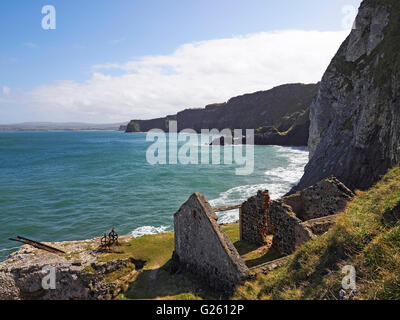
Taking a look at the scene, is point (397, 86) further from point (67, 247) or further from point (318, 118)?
point (67, 247)

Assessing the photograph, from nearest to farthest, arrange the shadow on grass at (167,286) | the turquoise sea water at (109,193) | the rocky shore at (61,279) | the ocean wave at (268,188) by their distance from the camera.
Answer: the shadow on grass at (167,286), the rocky shore at (61,279), the turquoise sea water at (109,193), the ocean wave at (268,188)

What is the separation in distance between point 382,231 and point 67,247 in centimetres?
1854

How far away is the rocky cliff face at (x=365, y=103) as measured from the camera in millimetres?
24141

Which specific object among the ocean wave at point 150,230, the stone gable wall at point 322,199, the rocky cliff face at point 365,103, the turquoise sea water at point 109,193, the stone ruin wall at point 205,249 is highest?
the rocky cliff face at point 365,103

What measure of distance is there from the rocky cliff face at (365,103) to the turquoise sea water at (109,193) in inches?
466

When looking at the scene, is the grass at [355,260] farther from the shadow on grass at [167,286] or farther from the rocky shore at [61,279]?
the rocky shore at [61,279]

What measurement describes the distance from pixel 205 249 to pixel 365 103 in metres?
25.8

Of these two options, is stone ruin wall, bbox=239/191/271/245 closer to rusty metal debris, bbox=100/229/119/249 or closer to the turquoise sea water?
rusty metal debris, bbox=100/229/119/249

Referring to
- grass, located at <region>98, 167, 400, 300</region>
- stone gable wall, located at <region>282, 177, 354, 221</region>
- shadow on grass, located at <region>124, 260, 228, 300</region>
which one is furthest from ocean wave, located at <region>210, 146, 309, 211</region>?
grass, located at <region>98, 167, 400, 300</region>

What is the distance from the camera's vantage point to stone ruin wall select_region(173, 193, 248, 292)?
458 inches

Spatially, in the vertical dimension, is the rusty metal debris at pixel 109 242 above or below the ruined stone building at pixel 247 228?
below

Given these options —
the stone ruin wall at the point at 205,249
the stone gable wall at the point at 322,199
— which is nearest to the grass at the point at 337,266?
the stone ruin wall at the point at 205,249

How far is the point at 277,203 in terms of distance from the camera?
47.2ft

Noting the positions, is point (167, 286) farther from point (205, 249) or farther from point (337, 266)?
point (337, 266)
